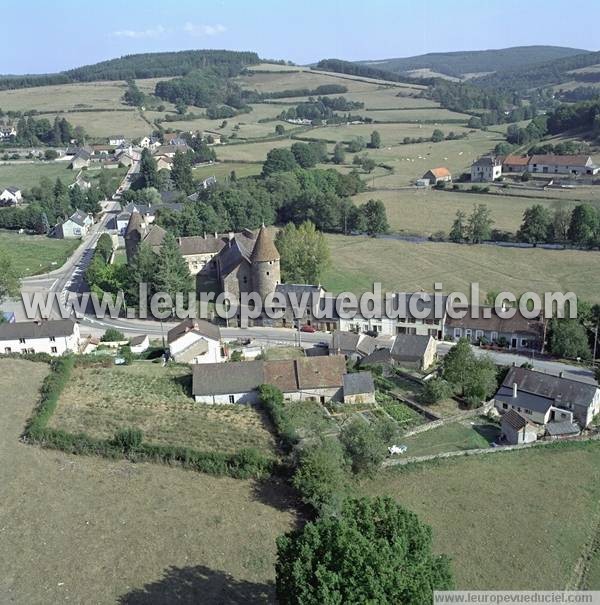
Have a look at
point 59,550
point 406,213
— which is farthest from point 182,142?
point 59,550

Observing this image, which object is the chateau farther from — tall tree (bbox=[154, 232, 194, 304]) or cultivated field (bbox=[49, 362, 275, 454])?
cultivated field (bbox=[49, 362, 275, 454])

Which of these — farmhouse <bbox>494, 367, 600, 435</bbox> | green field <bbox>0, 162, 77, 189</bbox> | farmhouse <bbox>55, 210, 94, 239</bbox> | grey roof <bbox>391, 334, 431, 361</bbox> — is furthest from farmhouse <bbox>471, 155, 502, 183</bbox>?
farmhouse <bbox>494, 367, 600, 435</bbox>

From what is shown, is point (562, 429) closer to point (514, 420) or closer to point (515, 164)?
point (514, 420)

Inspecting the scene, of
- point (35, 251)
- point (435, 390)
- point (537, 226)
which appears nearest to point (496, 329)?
point (435, 390)

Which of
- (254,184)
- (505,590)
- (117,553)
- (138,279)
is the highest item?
(254,184)

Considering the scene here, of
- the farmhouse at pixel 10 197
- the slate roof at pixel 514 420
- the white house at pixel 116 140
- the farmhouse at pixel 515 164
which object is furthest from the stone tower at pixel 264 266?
the white house at pixel 116 140

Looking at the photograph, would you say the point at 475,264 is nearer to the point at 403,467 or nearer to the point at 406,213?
the point at 406,213

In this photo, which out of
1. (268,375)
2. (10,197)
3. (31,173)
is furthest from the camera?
(31,173)
